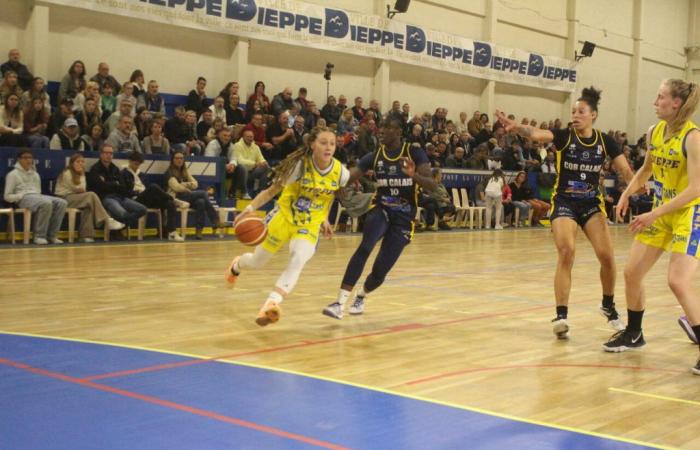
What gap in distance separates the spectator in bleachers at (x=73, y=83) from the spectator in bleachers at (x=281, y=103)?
4.60 meters

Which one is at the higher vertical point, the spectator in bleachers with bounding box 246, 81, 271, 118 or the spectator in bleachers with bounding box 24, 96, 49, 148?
the spectator in bleachers with bounding box 246, 81, 271, 118

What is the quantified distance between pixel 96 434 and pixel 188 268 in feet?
23.7

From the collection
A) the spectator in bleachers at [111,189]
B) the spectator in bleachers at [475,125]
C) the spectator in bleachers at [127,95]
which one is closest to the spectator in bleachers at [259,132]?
the spectator in bleachers at [127,95]

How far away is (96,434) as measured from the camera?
3725 mm

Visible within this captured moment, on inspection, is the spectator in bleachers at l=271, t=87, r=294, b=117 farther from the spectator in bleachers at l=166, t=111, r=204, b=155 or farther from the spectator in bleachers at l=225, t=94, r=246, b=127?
the spectator in bleachers at l=166, t=111, r=204, b=155

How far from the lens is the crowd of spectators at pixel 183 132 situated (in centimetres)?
1409

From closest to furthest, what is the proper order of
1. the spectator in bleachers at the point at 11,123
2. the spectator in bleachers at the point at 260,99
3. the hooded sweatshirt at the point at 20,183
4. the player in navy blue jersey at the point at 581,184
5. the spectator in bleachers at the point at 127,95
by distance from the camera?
the player in navy blue jersey at the point at 581,184, the hooded sweatshirt at the point at 20,183, the spectator in bleachers at the point at 11,123, the spectator in bleachers at the point at 127,95, the spectator in bleachers at the point at 260,99

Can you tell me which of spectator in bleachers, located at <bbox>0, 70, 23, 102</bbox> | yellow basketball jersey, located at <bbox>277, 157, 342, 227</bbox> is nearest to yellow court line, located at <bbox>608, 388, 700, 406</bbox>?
yellow basketball jersey, located at <bbox>277, 157, 342, 227</bbox>

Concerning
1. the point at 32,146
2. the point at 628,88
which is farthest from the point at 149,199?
the point at 628,88

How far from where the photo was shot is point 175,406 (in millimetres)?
4238

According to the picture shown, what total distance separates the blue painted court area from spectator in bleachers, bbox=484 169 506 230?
56.8 ft

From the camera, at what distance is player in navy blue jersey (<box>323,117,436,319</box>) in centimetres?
730

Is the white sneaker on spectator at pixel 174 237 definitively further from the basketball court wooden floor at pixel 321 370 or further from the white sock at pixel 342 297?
the white sock at pixel 342 297

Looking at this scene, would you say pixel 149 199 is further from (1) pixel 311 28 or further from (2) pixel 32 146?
(1) pixel 311 28
